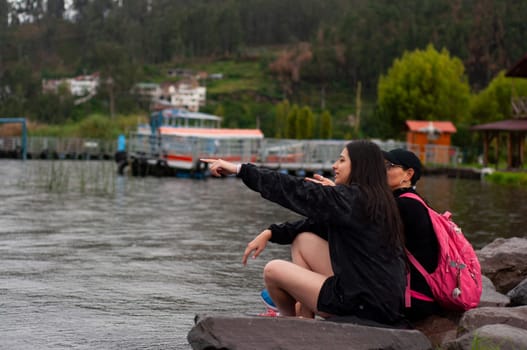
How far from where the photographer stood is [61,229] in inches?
542

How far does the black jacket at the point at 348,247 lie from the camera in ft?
15.5

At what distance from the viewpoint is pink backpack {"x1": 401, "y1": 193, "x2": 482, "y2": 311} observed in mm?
5195

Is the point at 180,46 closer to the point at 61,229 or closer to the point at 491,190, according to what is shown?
the point at 491,190

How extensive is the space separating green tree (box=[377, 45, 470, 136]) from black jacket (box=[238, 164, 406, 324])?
181ft

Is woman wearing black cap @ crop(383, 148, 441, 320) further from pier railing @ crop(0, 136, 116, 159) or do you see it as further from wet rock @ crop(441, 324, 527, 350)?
pier railing @ crop(0, 136, 116, 159)

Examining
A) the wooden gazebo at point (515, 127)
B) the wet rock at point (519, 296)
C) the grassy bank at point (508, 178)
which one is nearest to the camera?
the wet rock at point (519, 296)

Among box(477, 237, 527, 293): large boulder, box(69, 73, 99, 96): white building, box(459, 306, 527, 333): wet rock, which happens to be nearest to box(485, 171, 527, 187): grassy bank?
box(477, 237, 527, 293): large boulder

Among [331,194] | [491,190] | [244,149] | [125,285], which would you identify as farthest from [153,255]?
[244,149]

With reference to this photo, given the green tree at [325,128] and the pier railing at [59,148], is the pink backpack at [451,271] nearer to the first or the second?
the pier railing at [59,148]

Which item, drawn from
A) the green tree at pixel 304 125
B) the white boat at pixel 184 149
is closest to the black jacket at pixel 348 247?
the white boat at pixel 184 149

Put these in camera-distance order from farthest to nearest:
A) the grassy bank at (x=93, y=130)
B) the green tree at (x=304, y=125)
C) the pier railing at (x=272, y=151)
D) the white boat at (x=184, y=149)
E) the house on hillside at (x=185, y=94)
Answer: the house on hillside at (x=185, y=94)
the grassy bank at (x=93, y=130)
the green tree at (x=304, y=125)
the pier railing at (x=272, y=151)
the white boat at (x=184, y=149)

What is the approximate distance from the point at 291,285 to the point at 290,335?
57 cm

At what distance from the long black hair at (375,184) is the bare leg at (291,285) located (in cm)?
50

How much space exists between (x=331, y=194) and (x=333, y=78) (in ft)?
396
